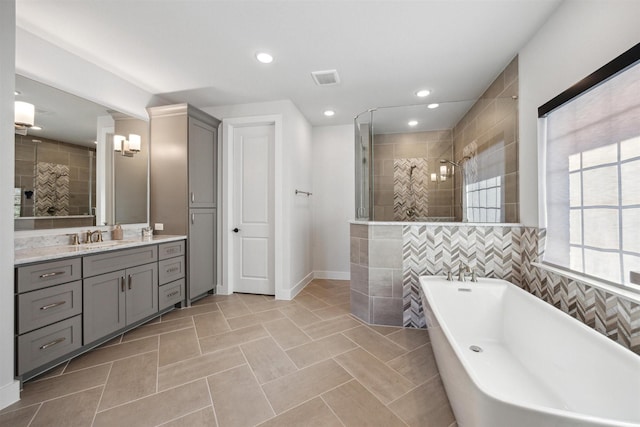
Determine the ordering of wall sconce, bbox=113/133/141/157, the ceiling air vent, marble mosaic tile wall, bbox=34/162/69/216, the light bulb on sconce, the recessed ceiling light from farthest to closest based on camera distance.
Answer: the light bulb on sconce < wall sconce, bbox=113/133/141/157 < the ceiling air vent < the recessed ceiling light < marble mosaic tile wall, bbox=34/162/69/216

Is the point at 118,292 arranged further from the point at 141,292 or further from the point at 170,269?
the point at 170,269

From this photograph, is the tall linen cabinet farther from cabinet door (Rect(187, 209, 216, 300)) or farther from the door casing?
the door casing

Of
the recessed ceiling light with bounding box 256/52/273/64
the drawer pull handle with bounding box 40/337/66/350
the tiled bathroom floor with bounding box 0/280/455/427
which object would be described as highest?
the recessed ceiling light with bounding box 256/52/273/64

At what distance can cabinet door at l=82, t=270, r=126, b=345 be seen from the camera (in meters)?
1.98

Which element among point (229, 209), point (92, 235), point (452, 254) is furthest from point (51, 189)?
point (452, 254)

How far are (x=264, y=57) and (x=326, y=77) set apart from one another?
0.66m

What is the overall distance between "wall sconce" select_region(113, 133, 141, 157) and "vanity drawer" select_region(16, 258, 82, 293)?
1.33m

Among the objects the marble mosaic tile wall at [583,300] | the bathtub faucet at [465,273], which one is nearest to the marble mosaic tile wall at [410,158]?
the bathtub faucet at [465,273]

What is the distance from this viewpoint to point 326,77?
8.79 feet

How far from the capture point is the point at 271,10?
1.79 metres

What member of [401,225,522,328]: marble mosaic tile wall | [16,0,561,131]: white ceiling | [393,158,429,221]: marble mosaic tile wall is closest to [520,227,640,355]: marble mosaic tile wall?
[401,225,522,328]: marble mosaic tile wall

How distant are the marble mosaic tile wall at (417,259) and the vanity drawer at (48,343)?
7.59ft

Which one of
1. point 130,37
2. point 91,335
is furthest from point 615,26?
point 91,335

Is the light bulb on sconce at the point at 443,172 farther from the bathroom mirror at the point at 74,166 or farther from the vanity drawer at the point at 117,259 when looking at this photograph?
the bathroom mirror at the point at 74,166
